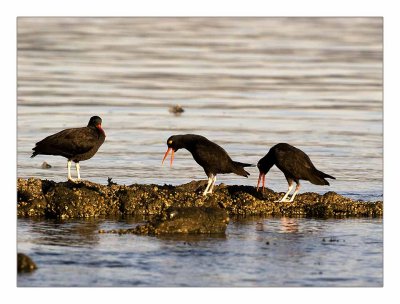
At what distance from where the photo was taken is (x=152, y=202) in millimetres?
15609

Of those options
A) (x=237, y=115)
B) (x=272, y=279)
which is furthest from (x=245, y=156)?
(x=272, y=279)

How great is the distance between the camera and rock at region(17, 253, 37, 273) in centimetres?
1216

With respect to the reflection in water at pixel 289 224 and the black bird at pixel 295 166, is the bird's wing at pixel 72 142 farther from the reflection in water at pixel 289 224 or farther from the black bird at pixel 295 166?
the reflection in water at pixel 289 224

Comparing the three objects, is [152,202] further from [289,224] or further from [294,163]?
[294,163]

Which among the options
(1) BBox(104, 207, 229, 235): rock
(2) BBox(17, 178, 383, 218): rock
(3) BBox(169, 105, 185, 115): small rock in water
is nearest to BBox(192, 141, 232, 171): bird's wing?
(2) BBox(17, 178, 383, 218): rock

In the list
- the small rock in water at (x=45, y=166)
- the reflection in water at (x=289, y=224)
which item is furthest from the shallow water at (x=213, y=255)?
the small rock in water at (x=45, y=166)

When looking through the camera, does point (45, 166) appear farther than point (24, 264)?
Yes

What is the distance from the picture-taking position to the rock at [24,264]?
479 inches

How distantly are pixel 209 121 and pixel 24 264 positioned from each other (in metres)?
12.5

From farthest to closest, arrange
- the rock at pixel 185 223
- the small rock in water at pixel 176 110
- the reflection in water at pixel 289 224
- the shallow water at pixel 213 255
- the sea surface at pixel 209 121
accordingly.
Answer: the small rock in water at pixel 176 110 → the reflection in water at pixel 289 224 → the rock at pixel 185 223 → the sea surface at pixel 209 121 → the shallow water at pixel 213 255

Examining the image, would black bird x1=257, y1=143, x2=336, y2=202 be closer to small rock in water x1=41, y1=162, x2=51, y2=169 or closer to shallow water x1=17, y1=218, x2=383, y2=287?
shallow water x1=17, y1=218, x2=383, y2=287

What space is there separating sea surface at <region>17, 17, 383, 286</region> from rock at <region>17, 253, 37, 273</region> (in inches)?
5.9

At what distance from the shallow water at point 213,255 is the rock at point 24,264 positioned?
4.3 inches

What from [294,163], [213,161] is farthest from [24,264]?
[294,163]
